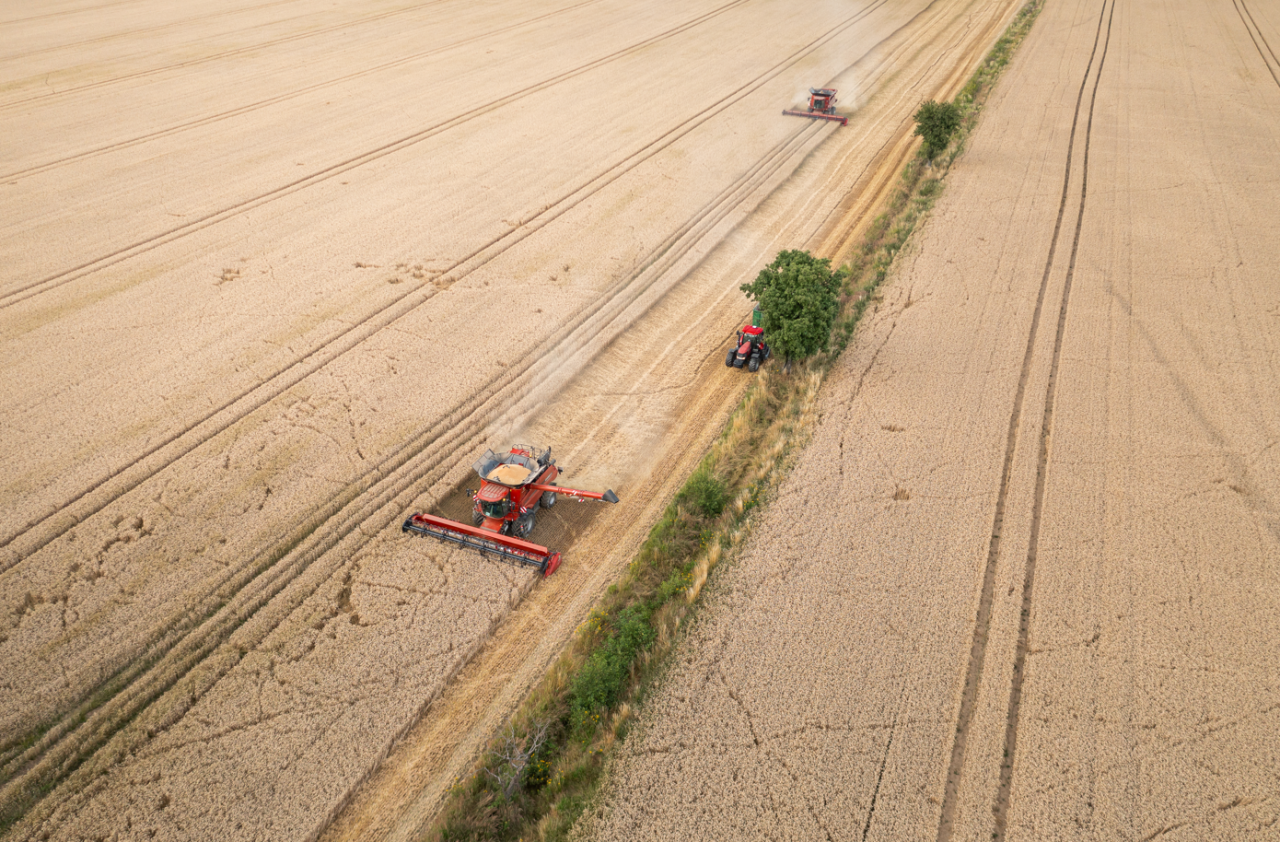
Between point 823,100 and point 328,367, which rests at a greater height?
point 823,100

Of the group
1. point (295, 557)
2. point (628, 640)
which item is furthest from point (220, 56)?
point (628, 640)

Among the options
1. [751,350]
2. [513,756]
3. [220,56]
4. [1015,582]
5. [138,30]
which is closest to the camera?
[513,756]

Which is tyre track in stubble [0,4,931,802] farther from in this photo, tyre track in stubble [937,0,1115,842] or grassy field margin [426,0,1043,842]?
tyre track in stubble [937,0,1115,842]

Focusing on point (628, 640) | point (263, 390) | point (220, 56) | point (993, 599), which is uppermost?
point (220, 56)

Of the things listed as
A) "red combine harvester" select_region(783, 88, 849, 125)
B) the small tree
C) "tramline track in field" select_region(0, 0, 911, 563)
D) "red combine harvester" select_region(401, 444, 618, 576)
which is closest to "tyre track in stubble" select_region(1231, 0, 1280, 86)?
"red combine harvester" select_region(783, 88, 849, 125)

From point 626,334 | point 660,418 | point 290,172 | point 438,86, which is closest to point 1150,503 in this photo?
point 660,418

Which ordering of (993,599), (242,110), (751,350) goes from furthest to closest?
(242,110) < (751,350) < (993,599)

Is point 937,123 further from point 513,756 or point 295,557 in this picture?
point 513,756
